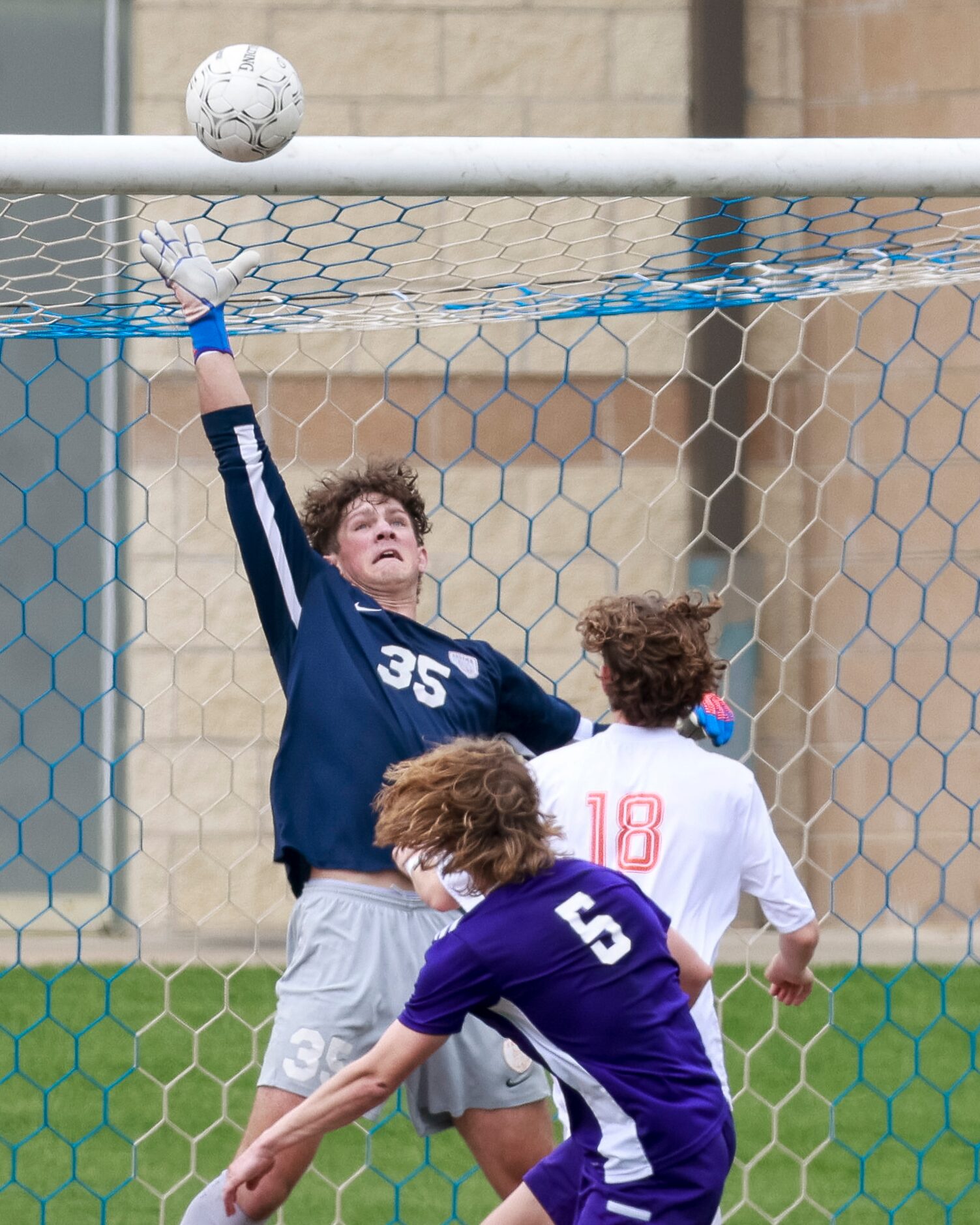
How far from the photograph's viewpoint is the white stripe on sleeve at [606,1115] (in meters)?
2.13

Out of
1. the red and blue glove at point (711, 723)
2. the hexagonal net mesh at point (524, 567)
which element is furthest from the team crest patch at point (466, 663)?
the hexagonal net mesh at point (524, 567)

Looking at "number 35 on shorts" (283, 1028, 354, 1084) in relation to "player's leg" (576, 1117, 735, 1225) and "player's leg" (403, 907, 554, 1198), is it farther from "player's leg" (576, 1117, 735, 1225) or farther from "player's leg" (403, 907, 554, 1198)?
"player's leg" (576, 1117, 735, 1225)

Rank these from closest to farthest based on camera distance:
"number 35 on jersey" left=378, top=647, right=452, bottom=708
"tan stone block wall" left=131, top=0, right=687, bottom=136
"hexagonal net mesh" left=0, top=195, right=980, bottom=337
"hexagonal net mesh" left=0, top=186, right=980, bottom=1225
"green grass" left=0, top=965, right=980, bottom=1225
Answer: "number 35 on jersey" left=378, top=647, right=452, bottom=708, "green grass" left=0, top=965, right=980, bottom=1225, "hexagonal net mesh" left=0, top=195, right=980, bottom=337, "hexagonal net mesh" left=0, top=186, right=980, bottom=1225, "tan stone block wall" left=131, top=0, right=687, bottom=136

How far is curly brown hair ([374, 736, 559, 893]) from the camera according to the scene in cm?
214

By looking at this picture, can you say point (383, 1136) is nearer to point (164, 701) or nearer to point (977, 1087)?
point (977, 1087)

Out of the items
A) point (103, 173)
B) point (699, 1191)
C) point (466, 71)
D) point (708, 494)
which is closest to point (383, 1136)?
point (699, 1191)

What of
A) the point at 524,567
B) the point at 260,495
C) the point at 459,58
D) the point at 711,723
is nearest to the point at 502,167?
the point at 260,495

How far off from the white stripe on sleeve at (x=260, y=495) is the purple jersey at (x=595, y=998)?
82cm

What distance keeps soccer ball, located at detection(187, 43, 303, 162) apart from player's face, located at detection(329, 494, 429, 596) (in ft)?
2.31

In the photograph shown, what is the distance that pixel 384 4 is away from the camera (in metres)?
6.20

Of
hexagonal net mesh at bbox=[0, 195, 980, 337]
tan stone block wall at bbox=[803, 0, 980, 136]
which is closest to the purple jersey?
hexagonal net mesh at bbox=[0, 195, 980, 337]

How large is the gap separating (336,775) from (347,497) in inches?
21.5

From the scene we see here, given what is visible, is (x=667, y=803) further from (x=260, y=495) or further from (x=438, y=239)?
(x=438, y=239)

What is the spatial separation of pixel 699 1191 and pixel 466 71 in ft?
16.2
